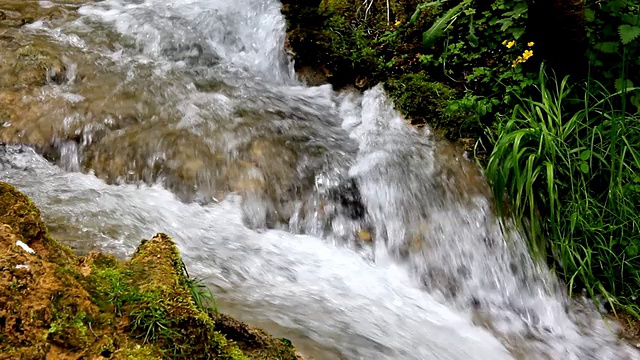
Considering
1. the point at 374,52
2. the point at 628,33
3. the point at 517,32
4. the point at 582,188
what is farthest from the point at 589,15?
the point at 374,52

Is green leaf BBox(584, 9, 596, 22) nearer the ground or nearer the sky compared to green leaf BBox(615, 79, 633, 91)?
nearer the sky

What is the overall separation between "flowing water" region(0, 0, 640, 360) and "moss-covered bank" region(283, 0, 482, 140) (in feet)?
0.56

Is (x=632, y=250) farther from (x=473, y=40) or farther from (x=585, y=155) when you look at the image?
(x=473, y=40)

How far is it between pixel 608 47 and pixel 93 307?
3.57 meters

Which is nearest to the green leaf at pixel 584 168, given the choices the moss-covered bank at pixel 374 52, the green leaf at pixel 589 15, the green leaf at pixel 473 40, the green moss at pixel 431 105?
the green moss at pixel 431 105

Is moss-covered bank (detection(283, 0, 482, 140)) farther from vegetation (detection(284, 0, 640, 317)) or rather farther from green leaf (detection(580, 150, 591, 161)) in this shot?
green leaf (detection(580, 150, 591, 161))

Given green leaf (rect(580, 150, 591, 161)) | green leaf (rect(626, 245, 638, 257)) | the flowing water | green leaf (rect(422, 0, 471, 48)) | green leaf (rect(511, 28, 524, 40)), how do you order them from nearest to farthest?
the flowing water → green leaf (rect(626, 245, 638, 257)) → green leaf (rect(580, 150, 591, 161)) → green leaf (rect(511, 28, 524, 40)) → green leaf (rect(422, 0, 471, 48))

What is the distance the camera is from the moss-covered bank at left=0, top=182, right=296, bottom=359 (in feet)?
3.78

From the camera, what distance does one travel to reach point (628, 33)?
3152mm

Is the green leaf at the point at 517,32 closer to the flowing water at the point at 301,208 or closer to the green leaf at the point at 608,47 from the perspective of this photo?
the green leaf at the point at 608,47

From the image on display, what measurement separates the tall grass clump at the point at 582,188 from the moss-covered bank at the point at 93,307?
89.6 inches

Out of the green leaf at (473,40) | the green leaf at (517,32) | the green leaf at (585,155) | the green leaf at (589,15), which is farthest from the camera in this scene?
the green leaf at (473,40)

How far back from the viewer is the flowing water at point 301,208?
112 inches

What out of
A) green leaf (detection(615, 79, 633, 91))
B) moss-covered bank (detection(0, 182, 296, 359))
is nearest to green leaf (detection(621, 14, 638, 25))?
green leaf (detection(615, 79, 633, 91))
